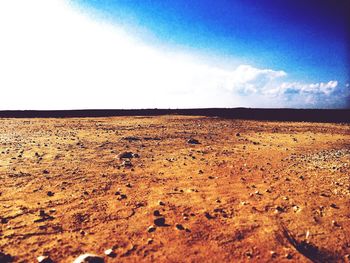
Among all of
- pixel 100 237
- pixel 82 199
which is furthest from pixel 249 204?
pixel 82 199

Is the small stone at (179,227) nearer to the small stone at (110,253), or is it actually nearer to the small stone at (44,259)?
the small stone at (110,253)

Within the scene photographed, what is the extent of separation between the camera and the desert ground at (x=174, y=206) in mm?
4512

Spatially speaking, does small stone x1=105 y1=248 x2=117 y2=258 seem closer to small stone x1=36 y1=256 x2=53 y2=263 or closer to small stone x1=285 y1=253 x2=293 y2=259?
small stone x1=36 y1=256 x2=53 y2=263

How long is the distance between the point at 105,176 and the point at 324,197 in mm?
5488

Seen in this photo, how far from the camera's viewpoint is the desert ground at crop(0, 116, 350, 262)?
4.51 m

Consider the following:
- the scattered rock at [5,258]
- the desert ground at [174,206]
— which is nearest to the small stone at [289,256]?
the desert ground at [174,206]

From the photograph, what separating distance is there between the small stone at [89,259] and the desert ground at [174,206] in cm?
5

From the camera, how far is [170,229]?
17.0ft

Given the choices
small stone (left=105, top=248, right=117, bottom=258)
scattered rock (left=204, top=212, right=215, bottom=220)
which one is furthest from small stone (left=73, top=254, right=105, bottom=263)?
scattered rock (left=204, top=212, right=215, bottom=220)

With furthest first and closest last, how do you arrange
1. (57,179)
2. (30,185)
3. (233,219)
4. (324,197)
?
(57,179) → (30,185) → (324,197) → (233,219)

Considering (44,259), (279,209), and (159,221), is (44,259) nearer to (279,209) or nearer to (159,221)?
(159,221)

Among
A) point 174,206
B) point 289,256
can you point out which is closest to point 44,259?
point 174,206

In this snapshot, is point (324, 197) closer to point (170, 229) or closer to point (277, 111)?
point (170, 229)

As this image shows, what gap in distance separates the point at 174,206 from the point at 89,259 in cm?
234
